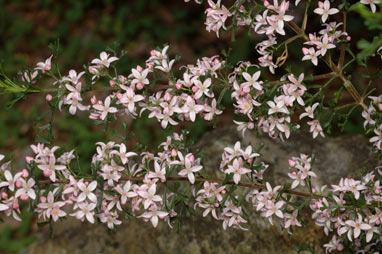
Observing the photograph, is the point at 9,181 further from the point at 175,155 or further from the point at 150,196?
the point at 175,155

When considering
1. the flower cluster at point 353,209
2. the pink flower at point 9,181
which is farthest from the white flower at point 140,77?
the flower cluster at point 353,209

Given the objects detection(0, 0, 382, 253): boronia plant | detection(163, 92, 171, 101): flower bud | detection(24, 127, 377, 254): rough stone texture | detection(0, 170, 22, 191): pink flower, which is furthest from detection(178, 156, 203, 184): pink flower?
detection(24, 127, 377, 254): rough stone texture

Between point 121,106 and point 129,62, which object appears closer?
point 121,106

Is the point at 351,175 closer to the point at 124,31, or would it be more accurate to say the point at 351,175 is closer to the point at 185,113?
the point at 185,113

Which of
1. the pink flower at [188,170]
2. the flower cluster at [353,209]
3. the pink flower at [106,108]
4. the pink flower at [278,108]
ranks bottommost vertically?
the flower cluster at [353,209]

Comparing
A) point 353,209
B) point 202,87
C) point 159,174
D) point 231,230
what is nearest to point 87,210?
point 159,174

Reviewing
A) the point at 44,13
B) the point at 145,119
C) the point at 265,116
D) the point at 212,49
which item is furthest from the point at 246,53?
the point at 44,13

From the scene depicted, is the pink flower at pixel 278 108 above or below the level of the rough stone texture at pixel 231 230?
above

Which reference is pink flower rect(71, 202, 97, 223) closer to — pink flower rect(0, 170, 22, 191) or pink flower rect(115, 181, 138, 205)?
pink flower rect(115, 181, 138, 205)

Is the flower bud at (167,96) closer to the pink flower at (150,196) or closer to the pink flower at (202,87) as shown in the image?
the pink flower at (202,87)
